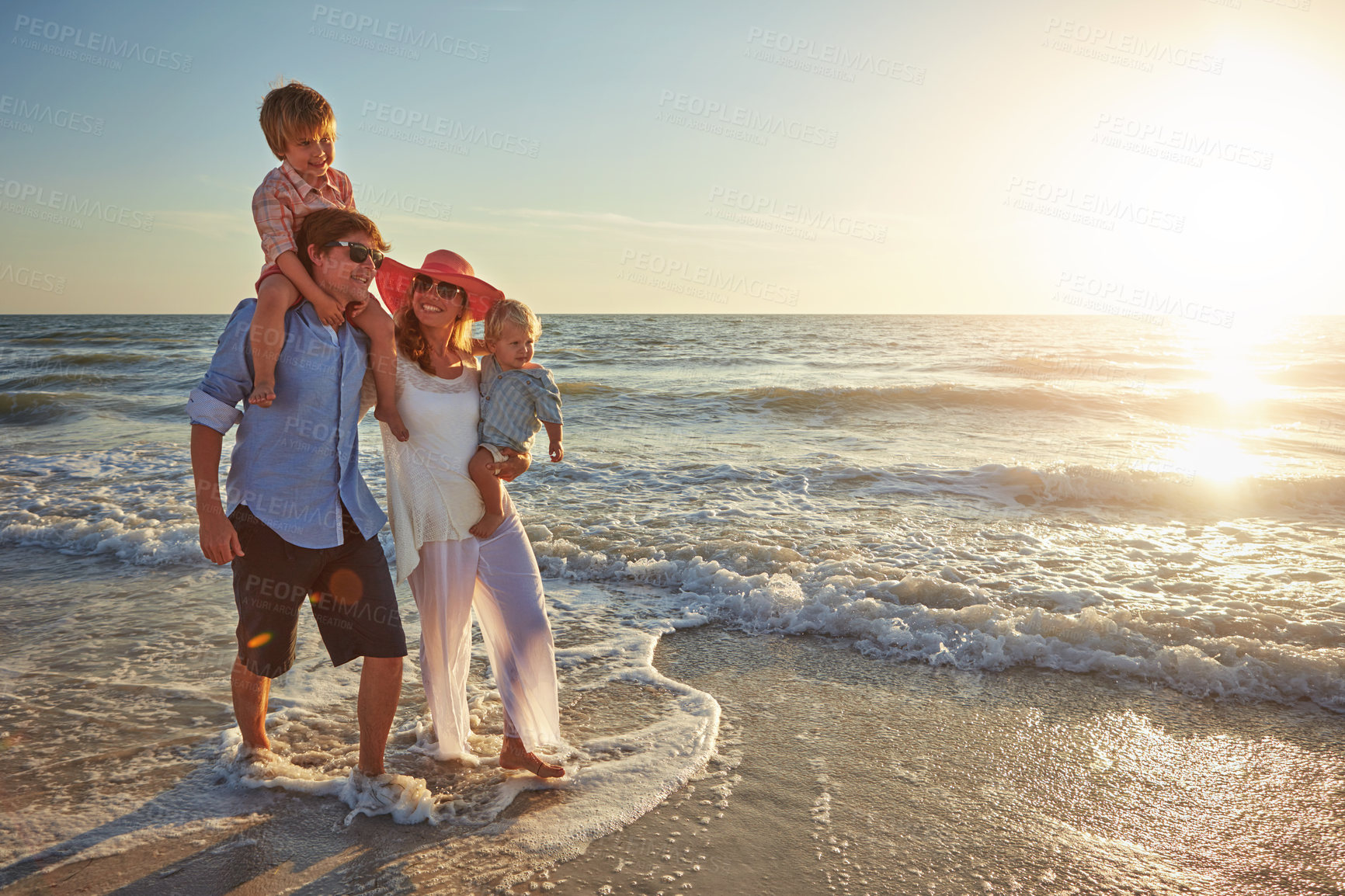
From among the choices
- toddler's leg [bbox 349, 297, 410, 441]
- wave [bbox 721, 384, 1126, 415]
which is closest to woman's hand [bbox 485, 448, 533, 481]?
toddler's leg [bbox 349, 297, 410, 441]

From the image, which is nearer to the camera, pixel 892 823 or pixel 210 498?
pixel 210 498

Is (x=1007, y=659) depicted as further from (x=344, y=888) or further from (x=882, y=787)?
(x=344, y=888)

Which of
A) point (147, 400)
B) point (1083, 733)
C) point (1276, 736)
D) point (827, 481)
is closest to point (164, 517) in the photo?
point (827, 481)

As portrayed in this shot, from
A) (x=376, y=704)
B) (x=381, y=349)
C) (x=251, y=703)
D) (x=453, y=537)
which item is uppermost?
(x=381, y=349)

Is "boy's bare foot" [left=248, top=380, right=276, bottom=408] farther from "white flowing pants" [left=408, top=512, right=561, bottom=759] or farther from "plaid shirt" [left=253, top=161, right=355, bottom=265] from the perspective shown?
"white flowing pants" [left=408, top=512, right=561, bottom=759]

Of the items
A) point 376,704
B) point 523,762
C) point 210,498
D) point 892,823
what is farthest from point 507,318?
point 892,823

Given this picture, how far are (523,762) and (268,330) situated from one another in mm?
1907

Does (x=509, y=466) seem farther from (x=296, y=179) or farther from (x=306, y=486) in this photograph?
(x=296, y=179)

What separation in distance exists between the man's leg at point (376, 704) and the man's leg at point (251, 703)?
1.32ft

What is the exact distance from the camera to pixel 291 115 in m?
2.46

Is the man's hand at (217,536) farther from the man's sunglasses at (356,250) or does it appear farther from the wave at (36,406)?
the wave at (36,406)

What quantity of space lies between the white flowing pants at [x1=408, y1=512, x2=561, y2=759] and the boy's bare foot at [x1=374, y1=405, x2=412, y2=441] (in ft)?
1.45

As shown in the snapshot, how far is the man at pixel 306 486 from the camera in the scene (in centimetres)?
A: 244

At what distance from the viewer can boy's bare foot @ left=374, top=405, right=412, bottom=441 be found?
276 cm
